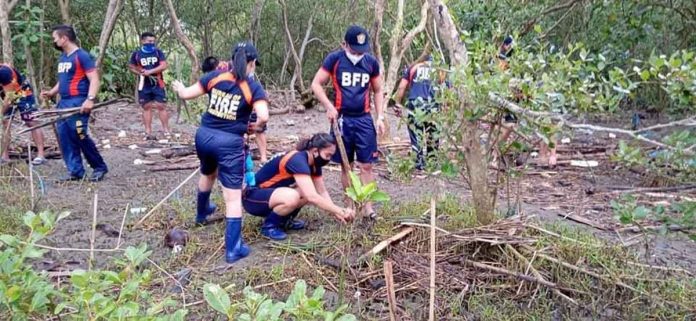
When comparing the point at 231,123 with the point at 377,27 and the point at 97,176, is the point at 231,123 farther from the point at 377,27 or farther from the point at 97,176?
the point at 377,27

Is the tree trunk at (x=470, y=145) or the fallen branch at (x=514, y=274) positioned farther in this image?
the tree trunk at (x=470, y=145)

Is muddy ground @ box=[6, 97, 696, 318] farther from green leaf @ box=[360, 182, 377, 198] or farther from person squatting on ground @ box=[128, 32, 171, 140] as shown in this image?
green leaf @ box=[360, 182, 377, 198]

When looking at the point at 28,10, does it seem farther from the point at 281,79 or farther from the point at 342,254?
the point at 281,79

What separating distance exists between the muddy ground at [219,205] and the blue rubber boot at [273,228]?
0.27 feet

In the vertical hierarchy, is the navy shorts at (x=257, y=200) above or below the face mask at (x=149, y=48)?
below

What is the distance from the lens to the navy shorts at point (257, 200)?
5256 mm

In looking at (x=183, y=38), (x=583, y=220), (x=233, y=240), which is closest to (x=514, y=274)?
(x=583, y=220)

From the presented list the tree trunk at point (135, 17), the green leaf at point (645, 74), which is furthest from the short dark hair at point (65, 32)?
the tree trunk at point (135, 17)

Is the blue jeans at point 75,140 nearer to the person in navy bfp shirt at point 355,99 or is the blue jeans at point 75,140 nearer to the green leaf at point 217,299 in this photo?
the person in navy bfp shirt at point 355,99

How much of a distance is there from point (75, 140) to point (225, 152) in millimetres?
3103

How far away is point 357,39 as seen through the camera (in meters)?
5.66

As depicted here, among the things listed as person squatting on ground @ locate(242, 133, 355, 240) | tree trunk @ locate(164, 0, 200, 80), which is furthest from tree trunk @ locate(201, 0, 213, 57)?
person squatting on ground @ locate(242, 133, 355, 240)

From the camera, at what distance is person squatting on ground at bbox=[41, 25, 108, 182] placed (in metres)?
6.98

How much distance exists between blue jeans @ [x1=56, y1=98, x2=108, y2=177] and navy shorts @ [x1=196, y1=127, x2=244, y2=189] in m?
2.75
